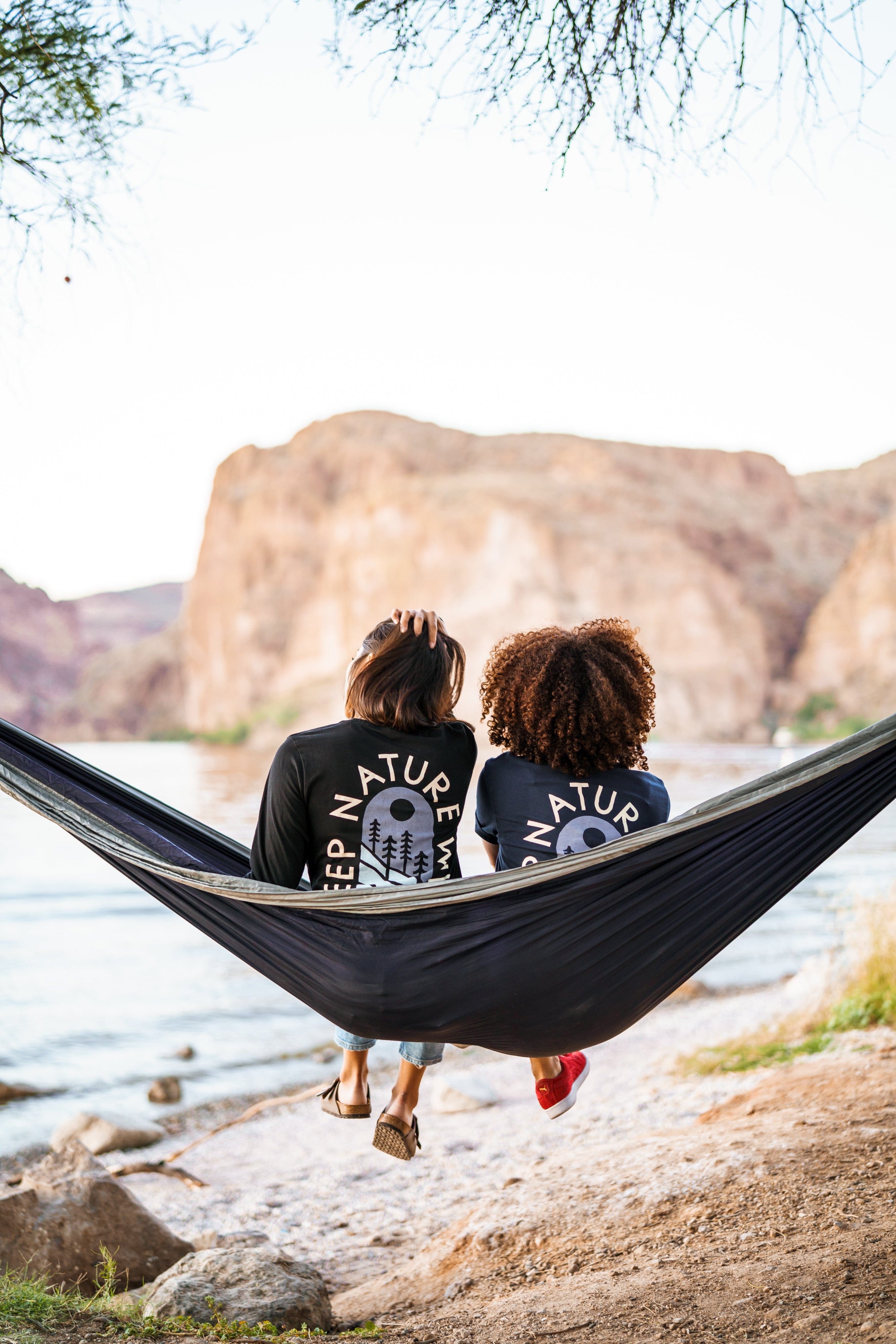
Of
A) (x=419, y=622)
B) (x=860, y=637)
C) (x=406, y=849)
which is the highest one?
(x=860, y=637)

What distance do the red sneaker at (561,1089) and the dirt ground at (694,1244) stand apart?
0.99 feet

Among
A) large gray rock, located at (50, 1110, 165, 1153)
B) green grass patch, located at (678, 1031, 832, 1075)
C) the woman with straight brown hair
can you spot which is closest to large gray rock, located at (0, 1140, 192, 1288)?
the woman with straight brown hair

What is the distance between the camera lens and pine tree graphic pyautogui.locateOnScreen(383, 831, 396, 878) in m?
1.74

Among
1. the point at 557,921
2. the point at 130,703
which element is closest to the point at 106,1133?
the point at 557,921

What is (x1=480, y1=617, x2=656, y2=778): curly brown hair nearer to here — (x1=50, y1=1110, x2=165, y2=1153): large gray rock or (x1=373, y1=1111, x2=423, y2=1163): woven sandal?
(x1=373, y1=1111, x2=423, y2=1163): woven sandal

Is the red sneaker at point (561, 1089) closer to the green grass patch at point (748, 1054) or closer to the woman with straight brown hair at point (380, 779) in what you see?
the woman with straight brown hair at point (380, 779)

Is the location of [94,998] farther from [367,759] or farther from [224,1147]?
[367,759]

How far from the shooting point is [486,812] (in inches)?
71.0

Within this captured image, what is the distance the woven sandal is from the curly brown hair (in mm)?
712

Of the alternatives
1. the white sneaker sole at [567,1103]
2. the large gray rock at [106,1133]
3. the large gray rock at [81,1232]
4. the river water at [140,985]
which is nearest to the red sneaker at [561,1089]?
the white sneaker sole at [567,1103]

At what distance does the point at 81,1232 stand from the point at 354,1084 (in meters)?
1.13

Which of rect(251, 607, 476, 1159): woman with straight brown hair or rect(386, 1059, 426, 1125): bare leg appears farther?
rect(386, 1059, 426, 1125): bare leg

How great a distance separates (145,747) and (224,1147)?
140 ft

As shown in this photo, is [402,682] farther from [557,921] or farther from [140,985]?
[140,985]
